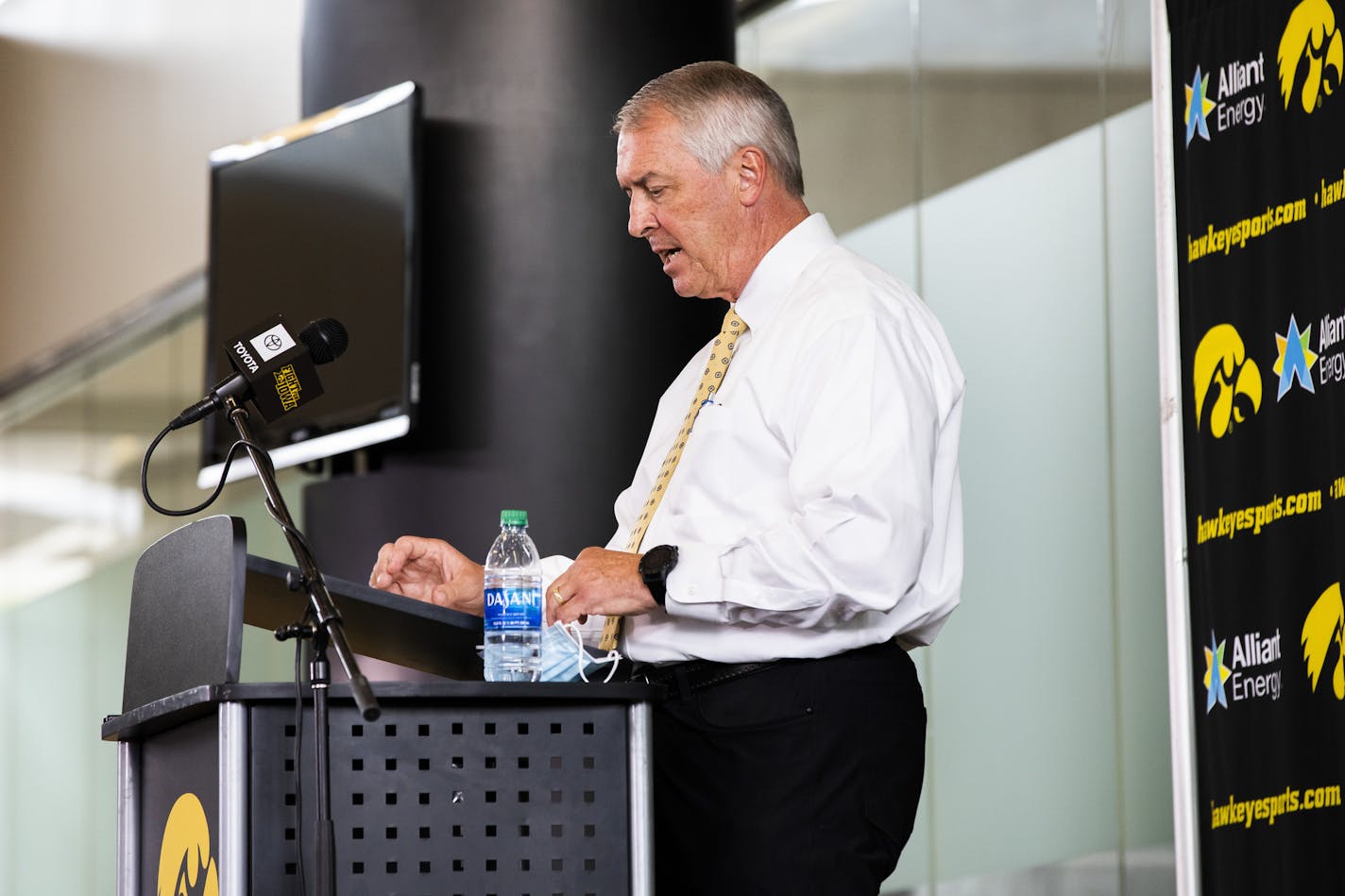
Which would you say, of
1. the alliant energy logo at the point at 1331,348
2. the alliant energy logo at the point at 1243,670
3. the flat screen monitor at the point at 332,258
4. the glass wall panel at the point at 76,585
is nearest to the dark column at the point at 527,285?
the flat screen monitor at the point at 332,258

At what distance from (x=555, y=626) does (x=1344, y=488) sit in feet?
5.80

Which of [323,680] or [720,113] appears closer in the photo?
[323,680]

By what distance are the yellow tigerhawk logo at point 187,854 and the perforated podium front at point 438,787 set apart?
0.02 metres

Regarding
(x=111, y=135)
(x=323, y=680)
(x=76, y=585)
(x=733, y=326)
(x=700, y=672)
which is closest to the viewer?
(x=323, y=680)

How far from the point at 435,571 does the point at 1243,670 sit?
74.6 inches

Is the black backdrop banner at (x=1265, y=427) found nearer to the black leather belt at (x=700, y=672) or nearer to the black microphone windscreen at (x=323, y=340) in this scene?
the black leather belt at (x=700, y=672)

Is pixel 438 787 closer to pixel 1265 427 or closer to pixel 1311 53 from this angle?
pixel 1265 427

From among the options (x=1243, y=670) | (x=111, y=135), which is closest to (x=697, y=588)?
(x=1243, y=670)

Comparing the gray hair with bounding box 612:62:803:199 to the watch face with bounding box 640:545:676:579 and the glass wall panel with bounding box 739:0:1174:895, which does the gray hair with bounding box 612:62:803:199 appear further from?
the glass wall panel with bounding box 739:0:1174:895

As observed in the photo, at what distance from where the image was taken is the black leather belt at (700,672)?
91.3 inches

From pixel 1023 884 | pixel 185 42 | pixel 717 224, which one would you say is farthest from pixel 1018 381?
pixel 185 42

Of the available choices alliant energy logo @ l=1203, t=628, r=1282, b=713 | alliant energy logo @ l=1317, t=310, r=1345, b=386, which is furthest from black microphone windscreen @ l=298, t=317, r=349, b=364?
alliant energy logo @ l=1203, t=628, r=1282, b=713

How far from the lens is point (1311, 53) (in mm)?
3631

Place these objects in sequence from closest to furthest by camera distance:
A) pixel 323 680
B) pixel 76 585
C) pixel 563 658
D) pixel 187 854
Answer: pixel 323 680, pixel 187 854, pixel 563 658, pixel 76 585
